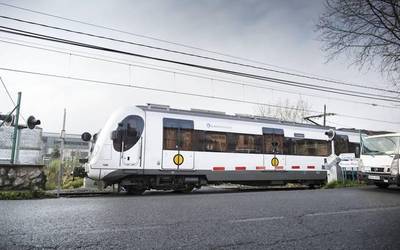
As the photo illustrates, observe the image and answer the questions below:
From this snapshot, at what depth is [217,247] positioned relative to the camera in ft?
11.8

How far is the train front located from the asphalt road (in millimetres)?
4908

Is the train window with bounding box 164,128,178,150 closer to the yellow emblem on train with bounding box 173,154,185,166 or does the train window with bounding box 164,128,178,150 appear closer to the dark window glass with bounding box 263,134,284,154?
the yellow emblem on train with bounding box 173,154,185,166

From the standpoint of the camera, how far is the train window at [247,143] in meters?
13.7

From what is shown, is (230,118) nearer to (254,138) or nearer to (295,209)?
(254,138)

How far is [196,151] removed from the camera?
12.7 meters

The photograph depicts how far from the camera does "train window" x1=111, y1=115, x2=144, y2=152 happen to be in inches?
454

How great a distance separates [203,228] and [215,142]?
8.75 m

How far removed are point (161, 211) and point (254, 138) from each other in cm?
877

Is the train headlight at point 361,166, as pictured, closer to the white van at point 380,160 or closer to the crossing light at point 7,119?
the white van at point 380,160

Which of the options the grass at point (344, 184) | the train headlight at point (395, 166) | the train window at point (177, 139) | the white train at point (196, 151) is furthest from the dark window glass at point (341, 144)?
the train window at point (177, 139)

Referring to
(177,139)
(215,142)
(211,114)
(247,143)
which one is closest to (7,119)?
(177,139)

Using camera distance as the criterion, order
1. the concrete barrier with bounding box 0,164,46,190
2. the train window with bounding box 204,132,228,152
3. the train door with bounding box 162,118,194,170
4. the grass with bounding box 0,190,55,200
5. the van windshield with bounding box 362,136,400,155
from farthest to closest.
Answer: the train window with bounding box 204,132,228,152 → the train door with bounding box 162,118,194,170 → the van windshield with bounding box 362,136,400,155 → the concrete barrier with bounding box 0,164,46,190 → the grass with bounding box 0,190,55,200

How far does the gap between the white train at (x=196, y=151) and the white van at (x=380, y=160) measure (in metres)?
1.09

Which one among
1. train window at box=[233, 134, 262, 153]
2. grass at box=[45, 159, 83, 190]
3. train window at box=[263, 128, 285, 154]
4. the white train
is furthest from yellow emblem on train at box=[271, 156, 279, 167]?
grass at box=[45, 159, 83, 190]
